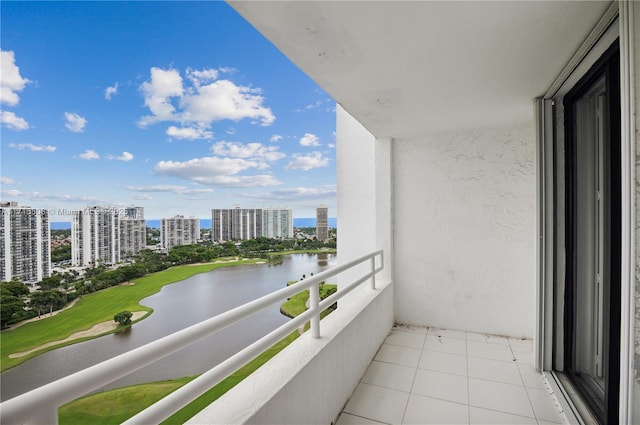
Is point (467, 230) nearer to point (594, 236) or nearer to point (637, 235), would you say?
point (594, 236)

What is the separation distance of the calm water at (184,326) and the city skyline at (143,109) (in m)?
1.08

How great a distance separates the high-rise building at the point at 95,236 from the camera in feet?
8.02

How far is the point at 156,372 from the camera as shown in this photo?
1.43 metres

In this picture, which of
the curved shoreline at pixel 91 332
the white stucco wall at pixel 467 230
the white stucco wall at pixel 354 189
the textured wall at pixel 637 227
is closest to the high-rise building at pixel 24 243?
the curved shoreline at pixel 91 332

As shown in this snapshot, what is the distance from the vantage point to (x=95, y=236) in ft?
8.75

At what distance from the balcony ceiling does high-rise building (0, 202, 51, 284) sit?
218 centimetres

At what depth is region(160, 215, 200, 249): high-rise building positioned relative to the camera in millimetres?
3344

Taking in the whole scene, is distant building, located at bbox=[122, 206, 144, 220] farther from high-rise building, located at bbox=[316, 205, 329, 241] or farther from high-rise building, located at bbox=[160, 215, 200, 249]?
high-rise building, located at bbox=[316, 205, 329, 241]

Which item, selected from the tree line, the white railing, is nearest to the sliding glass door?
the white railing

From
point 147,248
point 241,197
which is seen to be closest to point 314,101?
point 241,197

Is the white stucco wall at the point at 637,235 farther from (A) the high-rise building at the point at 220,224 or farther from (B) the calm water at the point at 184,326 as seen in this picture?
(A) the high-rise building at the point at 220,224

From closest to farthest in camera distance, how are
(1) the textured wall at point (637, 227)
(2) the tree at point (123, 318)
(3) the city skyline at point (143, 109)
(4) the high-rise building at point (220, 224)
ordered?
(1) the textured wall at point (637, 227) → (2) the tree at point (123, 318) → (3) the city skyline at point (143, 109) → (4) the high-rise building at point (220, 224)

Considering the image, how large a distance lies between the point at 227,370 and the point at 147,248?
2.56m

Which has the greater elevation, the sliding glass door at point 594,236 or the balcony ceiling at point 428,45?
the balcony ceiling at point 428,45
